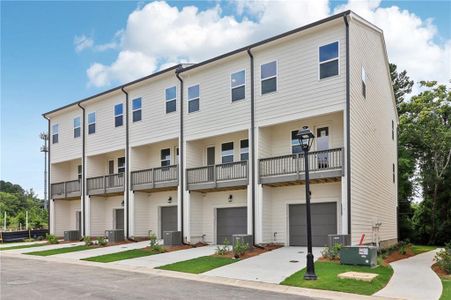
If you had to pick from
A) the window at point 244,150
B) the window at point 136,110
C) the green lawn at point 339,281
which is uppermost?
the window at point 136,110

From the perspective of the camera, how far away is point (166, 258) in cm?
1855

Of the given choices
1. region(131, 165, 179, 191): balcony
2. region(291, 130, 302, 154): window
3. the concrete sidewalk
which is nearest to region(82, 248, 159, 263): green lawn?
region(131, 165, 179, 191): balcony

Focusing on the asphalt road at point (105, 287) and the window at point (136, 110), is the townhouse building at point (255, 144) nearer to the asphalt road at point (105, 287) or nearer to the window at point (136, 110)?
the window at point (136, 110)

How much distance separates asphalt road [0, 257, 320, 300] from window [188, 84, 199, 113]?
1036 cm

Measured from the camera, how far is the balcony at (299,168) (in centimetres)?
1805

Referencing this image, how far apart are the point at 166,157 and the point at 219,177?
18.2ft

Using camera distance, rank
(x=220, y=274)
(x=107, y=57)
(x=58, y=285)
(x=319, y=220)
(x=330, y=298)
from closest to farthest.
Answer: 1. (x=330, y=298)
2. (x=58, y=285)
3. (x=220, y=274)
4. (x=319, y=220)
5. (x=107, y=57)

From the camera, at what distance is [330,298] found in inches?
419

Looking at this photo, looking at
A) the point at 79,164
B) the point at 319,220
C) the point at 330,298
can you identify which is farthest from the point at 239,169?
the point at 79,164

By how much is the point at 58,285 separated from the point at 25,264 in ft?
22.0

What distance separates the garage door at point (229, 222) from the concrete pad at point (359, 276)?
10314 mm

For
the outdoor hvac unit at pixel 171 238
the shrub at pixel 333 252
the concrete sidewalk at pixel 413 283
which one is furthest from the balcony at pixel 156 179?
the concrete sidewalk at pixel 413 283

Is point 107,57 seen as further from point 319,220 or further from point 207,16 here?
point 319,220

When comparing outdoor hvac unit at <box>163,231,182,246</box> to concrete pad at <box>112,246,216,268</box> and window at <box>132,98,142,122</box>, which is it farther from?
window at <box>132,98,142,122</box>
